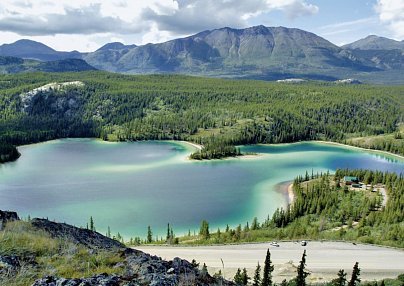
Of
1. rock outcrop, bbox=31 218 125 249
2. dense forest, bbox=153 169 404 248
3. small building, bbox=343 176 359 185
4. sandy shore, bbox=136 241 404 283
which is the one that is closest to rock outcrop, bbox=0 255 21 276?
rock outcrop, bbox=31 218 125 249

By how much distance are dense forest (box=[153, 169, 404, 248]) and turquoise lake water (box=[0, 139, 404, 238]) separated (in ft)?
25.2

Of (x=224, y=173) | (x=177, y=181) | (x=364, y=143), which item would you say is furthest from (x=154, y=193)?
(x=364, y=143)

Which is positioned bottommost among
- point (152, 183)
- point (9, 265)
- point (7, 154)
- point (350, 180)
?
point (152, 183)

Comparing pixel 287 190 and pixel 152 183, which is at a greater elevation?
pixel 287 190

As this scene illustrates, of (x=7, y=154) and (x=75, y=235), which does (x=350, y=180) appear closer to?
(x=75, y=235)

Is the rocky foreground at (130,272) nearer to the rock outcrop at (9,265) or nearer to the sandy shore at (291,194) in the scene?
the rock outcrop at (9,265)

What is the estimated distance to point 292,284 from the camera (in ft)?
145

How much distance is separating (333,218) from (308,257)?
28.9 m

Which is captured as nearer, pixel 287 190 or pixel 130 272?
pixel 130 272

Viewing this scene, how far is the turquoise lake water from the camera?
88875mm

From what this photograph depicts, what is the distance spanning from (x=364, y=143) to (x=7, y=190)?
541ft

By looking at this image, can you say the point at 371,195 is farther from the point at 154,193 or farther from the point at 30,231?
the point at 30,231

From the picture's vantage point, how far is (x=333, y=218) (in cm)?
8406

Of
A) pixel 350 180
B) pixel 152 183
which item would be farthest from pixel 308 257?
pixel 152 183
